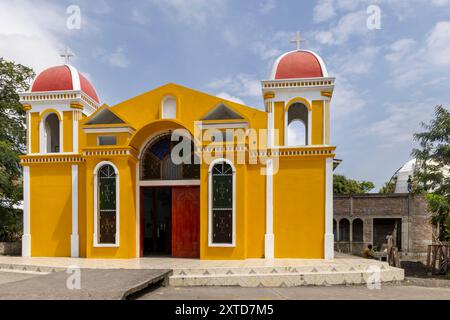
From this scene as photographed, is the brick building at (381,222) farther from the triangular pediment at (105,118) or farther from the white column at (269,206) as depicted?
the triangular pediment at (105,118)

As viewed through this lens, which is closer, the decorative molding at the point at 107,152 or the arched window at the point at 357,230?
the decorative molding at the point at 107,152

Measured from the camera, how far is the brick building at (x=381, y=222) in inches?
996

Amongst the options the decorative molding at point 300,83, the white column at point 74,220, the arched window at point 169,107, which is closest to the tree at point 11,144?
the white column at point 74,220

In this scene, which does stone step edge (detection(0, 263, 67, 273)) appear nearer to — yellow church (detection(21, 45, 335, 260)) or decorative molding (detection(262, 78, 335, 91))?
yellow church (detection(21, 45, 335, 260))

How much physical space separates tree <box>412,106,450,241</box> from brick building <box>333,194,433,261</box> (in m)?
9.63

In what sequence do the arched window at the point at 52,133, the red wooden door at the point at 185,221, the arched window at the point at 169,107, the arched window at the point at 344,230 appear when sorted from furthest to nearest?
the arched window at the point at 344,230, the arched window at the point at 52,133, the arched window at the point at 169,107, the red wooden door at the point at 185,221

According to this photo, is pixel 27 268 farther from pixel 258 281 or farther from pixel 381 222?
pixel 381 222

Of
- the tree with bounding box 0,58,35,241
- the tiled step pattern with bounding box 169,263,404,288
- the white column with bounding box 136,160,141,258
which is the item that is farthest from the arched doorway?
the tree with bounding box 0,58,35,241

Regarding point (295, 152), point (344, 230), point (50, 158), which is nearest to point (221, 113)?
point (295, 152)

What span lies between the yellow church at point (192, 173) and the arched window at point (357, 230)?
15405 mm

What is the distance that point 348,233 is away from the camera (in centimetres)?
2673

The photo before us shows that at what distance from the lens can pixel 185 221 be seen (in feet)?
42.3

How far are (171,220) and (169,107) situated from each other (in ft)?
13.3

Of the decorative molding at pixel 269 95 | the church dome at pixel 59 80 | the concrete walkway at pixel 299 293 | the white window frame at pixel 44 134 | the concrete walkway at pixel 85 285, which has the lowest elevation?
the concrete walkway at pixel 299 293
